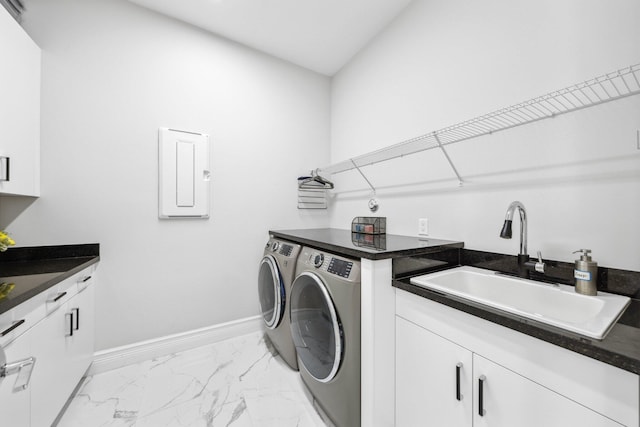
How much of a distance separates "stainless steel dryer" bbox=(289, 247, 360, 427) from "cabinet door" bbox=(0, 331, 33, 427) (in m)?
1.16

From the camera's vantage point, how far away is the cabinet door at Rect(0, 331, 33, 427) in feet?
2.73

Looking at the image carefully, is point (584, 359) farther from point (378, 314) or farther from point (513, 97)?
point (513, 97)

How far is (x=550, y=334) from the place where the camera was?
0.64 m

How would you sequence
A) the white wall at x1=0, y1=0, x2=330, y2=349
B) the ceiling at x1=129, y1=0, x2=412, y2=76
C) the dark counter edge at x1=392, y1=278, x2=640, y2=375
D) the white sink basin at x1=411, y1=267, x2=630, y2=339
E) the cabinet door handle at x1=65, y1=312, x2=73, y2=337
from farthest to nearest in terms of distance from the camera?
1. the ceiling at x1=129, y1=0, x2=412, y2=76
2. the white wall at x1=0, y1=0, x2=330, y2=349
3. the cabinet door handle at x1=65, y1=312, x2=73, y2=337
4. the white sink basin at x1=411, y1=267, x2=630, y2=339
5. the dark counter edge at x1=392, y1=278, x2=640, y2=375

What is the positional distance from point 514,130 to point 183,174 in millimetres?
2223

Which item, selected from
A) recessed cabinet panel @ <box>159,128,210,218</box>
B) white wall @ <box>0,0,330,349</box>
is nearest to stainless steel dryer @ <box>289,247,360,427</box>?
white wall @ <box>0,0,330,349</box>

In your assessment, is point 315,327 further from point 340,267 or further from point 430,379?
point 430,379

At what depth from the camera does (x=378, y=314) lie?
3.59ft

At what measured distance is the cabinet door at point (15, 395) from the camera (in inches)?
32.7

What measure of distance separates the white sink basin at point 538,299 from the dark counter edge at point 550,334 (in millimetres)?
29

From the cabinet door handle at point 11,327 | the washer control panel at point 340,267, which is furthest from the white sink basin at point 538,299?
the cabinet door handle at point 11,327

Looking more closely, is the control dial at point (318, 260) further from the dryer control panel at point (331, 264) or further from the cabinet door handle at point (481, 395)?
the cabinet door handle at point (481, 395)

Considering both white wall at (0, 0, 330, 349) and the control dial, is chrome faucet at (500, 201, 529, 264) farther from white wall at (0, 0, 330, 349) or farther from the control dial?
white wall at (0, 0, 330, 349)

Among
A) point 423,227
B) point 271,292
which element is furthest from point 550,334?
point 271,292
